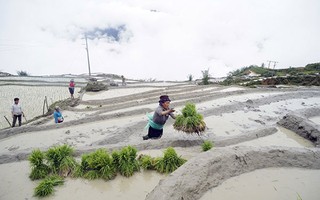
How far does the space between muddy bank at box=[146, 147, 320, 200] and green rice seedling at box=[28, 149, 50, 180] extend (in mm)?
2857

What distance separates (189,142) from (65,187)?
3.76 meters

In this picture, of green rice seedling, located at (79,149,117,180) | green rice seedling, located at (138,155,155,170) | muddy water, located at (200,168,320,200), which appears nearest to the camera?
muddy water, located at (200,168,320,200)

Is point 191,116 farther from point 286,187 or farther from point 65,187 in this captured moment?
point 65,187

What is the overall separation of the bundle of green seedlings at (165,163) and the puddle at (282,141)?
3.06 meters

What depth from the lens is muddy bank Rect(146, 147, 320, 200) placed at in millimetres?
4154

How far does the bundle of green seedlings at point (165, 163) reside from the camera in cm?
553

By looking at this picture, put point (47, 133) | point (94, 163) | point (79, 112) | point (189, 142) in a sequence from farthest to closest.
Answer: point (79, 112)
point (47, 133)
point (189, 142)
point (94, 163)

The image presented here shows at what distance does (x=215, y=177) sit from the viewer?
193 inches

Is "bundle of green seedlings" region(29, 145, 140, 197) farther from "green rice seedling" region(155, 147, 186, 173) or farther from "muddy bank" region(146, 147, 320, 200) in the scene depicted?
"muddy bank" region(146, 147, 320, 200)

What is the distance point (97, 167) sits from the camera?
545cm

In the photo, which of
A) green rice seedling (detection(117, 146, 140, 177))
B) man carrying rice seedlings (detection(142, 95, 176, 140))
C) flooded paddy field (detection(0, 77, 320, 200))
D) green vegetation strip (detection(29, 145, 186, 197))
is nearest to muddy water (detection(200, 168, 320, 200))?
flooded paddy field (detection(0, 77, 320, 200))

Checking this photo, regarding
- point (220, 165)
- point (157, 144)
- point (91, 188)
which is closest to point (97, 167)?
point (91, 188)

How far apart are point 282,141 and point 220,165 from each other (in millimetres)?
4479

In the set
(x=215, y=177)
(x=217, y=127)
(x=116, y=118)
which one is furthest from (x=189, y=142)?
(x=116, y=118)
